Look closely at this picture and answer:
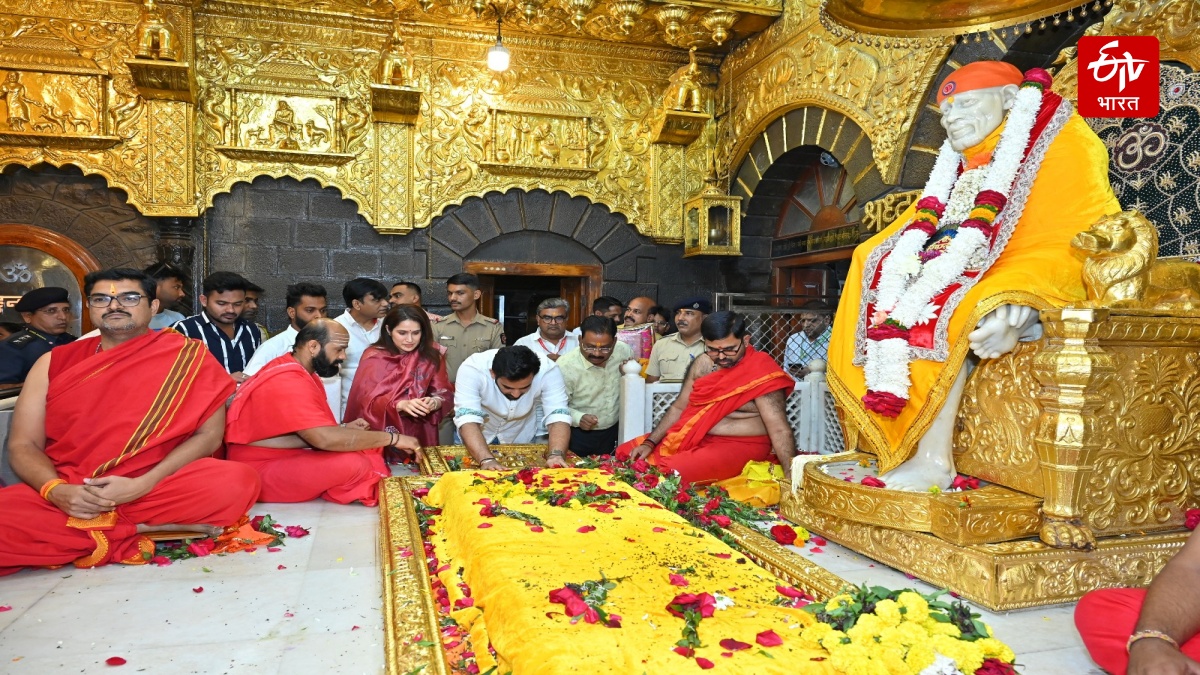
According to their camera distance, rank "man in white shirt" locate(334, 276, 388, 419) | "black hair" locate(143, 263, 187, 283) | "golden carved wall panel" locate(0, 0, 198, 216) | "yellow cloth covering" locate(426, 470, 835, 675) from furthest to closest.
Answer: "golden carved wall panel" locate(0, 0, 198, 216)
"black hair" locate(143, 263, 187, 283)
"man in white shirt" locate(334, 276, 388, 419)
"yellow cloth covering" locate(426, 470, 835, 675)

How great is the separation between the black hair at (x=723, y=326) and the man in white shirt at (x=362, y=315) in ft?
8.36

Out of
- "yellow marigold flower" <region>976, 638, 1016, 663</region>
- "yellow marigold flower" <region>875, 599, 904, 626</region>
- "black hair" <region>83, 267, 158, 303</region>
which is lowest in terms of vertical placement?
"yellow marigold flower" <region>976, 638, 1016, 663</region>

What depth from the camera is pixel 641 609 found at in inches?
79.9

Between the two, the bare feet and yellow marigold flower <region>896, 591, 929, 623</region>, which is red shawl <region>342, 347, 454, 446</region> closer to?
the bare feet

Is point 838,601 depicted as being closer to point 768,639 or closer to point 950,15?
point 768,639

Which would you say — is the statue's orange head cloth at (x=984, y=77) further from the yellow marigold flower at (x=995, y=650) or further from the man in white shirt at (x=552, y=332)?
the man in white shirt at (x=552, y=332)

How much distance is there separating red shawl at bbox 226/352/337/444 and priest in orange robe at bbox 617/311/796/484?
188 centimetres

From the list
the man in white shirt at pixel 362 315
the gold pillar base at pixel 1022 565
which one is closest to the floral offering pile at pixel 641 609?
the gold pillar base at pixel 1022 565

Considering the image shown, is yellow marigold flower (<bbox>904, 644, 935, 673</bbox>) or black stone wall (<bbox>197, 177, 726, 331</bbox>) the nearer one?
yellow marigold flower (<bbox>904, 644, 935, 673</bbox>)

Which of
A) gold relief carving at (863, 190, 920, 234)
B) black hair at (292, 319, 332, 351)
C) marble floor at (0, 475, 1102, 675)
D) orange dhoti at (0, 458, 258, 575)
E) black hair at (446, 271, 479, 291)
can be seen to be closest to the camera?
marble floor at (0, 475, 1102, 675)

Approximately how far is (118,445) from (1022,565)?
363 cm

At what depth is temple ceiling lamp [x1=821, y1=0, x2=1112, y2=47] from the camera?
415 cm

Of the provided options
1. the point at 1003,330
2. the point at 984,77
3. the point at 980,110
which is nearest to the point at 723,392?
the point at 1003,330

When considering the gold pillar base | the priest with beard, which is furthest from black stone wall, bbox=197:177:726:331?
the gold pillar base
